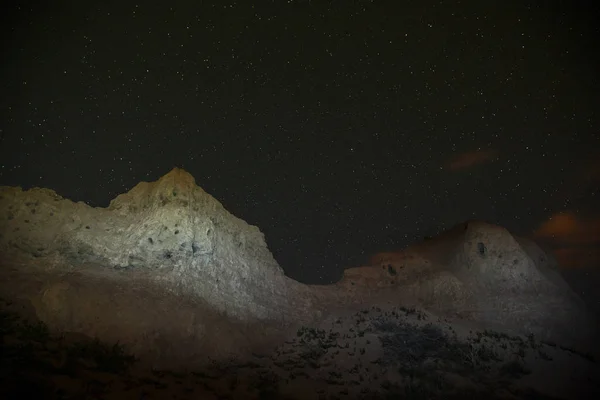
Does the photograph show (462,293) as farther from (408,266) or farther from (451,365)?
(451,365)

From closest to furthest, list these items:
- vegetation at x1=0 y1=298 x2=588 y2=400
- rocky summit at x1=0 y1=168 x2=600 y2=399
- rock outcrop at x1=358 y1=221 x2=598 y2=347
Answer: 1. vegetation at x1=0 y1=298 x2=588 y2=400
2. rocky summit at x1=0 y1=168 x2=600 y2=399
3. rock outcrop at x1=358 y1=221 x2=598 y2=347

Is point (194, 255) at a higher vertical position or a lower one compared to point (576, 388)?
higher

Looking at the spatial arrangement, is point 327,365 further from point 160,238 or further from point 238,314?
point 160,238

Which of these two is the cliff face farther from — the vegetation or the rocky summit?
the vegetation

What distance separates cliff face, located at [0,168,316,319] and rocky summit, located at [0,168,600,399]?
4.1 inches

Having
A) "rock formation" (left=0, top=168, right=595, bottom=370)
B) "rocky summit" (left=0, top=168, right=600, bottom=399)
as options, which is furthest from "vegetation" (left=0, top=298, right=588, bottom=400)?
"rock formation" (left=0, top=168, right=595, bottom=370)

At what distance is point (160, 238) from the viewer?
84.9 ft

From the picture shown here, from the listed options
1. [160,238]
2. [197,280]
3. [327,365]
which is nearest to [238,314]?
[197,280]

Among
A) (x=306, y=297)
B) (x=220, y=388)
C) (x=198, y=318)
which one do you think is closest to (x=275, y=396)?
(x=220, y=388)

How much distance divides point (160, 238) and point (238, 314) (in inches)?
319

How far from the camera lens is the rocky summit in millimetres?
17859

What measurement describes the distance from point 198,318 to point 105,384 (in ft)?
26.5

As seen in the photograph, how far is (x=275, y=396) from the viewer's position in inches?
685

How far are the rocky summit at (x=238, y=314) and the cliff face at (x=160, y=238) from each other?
0.35ft
